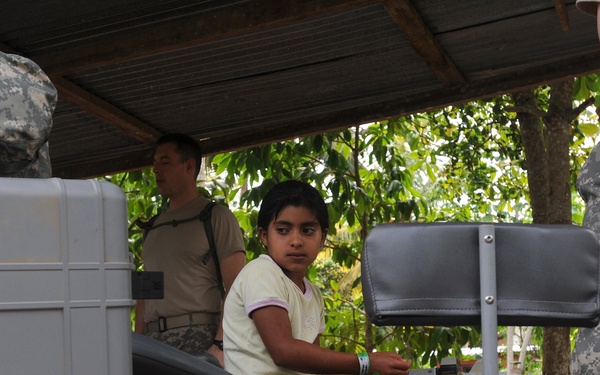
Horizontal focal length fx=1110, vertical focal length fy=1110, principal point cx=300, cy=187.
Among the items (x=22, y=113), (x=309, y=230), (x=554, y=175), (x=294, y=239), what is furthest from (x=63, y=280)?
(x=554, y=175)

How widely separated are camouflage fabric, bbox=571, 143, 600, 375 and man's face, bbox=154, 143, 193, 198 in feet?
8.20

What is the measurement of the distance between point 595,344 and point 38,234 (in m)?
1.51

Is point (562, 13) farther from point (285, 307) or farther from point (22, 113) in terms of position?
point (22, 113)

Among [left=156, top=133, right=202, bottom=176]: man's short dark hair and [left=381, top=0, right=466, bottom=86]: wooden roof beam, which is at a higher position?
[left=381, top=0, right=466, bottom=86]: wooden roof beam

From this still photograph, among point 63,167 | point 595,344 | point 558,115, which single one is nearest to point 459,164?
point 558,115

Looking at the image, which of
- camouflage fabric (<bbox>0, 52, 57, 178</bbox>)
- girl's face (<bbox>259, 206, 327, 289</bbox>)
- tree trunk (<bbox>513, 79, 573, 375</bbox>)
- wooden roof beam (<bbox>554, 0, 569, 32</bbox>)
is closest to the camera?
camouflage fabric (<bbox>0, 52, 57, 178</bbox>)

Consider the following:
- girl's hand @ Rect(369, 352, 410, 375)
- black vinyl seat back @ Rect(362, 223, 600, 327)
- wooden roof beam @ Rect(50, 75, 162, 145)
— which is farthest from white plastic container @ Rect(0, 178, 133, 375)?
wooden roof beam @ Rect(50, 75, 162, 145)

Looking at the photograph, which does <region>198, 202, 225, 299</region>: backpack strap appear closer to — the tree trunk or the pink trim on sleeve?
the pink trim on sleeve

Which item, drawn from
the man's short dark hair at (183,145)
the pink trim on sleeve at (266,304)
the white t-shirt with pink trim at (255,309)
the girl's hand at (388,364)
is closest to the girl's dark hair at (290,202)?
the white t-shirt with pink trim at (255,309)

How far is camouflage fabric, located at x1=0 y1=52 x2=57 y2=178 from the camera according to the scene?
2156mm

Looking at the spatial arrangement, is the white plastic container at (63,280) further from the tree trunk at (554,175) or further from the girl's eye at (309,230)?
the tree trunk at (554,175)

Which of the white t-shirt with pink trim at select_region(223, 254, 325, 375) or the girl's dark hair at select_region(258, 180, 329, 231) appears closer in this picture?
the white t-shirt with pink trim at select_region(223, 254, 325, 375)

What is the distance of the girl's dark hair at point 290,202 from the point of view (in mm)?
3646

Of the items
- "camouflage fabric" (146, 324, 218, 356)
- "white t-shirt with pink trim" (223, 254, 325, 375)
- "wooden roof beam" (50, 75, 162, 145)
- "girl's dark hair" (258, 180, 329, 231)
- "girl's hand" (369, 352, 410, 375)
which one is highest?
"wooden roof beam" (50, 75, 162, 145)
